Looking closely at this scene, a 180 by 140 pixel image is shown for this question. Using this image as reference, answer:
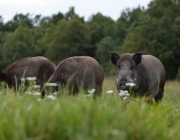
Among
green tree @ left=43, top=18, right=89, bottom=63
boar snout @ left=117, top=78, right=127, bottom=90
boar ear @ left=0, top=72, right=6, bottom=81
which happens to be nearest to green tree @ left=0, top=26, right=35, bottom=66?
green tree @ left=43, top=18, right=89, bottom=63

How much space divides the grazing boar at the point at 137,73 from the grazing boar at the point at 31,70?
14.8 ft

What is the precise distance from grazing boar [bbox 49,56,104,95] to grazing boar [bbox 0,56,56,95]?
8.67ft

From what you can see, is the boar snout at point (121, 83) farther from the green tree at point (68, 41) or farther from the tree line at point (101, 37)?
the green tree at point (68, 41)

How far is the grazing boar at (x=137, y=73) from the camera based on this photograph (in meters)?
11.5

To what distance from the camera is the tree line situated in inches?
2276

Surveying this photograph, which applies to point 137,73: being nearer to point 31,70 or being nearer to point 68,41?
point 31,70

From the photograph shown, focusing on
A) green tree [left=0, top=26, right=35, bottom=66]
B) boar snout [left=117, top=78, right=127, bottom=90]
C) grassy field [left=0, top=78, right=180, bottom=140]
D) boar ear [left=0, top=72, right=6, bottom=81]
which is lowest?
green tree [left=0, top=26, right=35, bottom=66]

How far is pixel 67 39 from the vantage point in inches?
3354

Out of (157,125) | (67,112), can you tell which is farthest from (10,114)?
(157,125)

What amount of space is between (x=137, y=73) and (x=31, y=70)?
19.1ft

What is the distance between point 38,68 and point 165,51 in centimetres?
4151

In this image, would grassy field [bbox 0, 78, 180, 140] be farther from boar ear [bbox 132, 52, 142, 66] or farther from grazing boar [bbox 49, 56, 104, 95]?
grazing boar [bbox 49, 56, 104, 95]

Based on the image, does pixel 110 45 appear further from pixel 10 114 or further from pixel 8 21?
pixel 10 114

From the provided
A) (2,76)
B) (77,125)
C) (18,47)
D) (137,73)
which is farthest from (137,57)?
(18,47)
